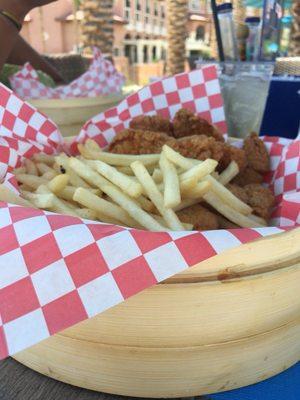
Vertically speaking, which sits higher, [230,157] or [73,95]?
[230,157]

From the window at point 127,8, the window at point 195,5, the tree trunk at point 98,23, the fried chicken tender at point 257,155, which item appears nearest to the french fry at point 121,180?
the fried chicken tender at point 257,155

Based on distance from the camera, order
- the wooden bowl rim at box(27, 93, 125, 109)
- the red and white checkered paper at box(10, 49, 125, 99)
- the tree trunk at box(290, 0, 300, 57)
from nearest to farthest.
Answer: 1. the wooden bowl rim at box(27, 93, 125, 109)
2. the red and white checkered paper at box(10, 49, 125, 99)
3. the tree trunk at box(290, 0, 300, 57)

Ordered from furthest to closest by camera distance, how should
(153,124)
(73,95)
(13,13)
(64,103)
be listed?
1. (73,95)
2. (64,103)
3. (13,13)
4. (153,124)

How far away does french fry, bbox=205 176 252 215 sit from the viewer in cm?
118

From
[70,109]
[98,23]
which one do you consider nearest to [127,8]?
[98,23]

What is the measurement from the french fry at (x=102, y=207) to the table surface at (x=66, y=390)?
410 mm

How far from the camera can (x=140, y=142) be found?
1437mm

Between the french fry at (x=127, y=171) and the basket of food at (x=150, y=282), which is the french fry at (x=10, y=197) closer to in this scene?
the basket of food at (x=150, y=282)

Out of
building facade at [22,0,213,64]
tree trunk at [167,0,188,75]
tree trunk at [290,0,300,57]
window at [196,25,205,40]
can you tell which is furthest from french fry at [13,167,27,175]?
window at [196,25,205,40]

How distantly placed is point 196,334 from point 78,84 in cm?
245

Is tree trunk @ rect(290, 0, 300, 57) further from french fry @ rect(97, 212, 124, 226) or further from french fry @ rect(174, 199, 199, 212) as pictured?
french fry @ rect(97, 212, 124, 226)

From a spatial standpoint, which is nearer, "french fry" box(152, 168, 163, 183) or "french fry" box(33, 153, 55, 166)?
"french fry" box(152, 168, 163, 183)

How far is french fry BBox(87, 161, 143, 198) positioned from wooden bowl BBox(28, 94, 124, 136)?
1.45m

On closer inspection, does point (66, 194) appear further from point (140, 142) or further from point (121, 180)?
point (140, 142)
